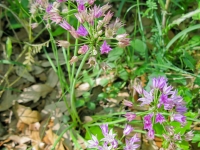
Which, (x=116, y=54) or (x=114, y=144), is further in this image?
(x=116, y=54)

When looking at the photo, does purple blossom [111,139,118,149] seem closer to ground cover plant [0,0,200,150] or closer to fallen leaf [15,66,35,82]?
ground cover plant [0,0,200,150]

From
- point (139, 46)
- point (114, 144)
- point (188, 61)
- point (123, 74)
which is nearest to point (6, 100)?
point (123, 74)

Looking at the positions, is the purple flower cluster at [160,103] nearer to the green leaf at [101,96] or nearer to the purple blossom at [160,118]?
the purple blossom at [160,118]

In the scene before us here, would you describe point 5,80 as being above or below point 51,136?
above

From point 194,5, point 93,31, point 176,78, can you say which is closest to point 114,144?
point 93,31

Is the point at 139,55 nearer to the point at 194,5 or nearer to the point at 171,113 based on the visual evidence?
the point at 194,5

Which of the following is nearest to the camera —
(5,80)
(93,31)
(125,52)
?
(93,31)

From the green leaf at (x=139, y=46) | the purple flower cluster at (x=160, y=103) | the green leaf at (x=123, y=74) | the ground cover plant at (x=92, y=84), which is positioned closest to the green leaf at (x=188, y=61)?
the ground cover plant at (x=92, y=84)

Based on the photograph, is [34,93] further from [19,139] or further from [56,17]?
[56,17]
